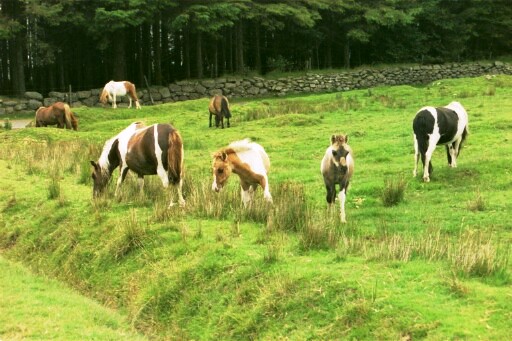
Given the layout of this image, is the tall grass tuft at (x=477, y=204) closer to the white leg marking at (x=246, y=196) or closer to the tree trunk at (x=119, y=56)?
the white leg marking at (x=246, y=196)

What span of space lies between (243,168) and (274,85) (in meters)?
28.2

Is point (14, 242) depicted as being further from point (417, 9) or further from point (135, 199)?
point (417, 9)

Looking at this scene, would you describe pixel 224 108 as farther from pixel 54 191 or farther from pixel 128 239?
pixel 128 239

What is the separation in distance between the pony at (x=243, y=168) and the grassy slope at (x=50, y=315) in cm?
285

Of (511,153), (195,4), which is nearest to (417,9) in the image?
(195,4)

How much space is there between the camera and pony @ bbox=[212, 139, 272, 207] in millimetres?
9391

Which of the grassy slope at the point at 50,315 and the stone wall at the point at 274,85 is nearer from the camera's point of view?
the grassy slope at the point at 50,315

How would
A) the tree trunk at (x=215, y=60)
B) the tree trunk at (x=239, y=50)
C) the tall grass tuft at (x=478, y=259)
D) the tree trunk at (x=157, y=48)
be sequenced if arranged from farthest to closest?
the tree trunk at (x=215, y=60)
the tree trunk at (x=239, y=50)
the tree trunk at (x=157, y=48)
the tall grass tuft at (x=478, y=259)

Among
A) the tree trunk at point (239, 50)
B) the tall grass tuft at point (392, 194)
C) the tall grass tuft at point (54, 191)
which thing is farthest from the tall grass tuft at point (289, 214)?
the tree trunk at point (239, 50)

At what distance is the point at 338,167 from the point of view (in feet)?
30.6

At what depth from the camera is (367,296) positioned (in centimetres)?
600

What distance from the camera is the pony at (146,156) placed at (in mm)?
10211

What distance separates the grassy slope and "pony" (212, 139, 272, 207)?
2849mm

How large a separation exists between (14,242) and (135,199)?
2.28 metres
